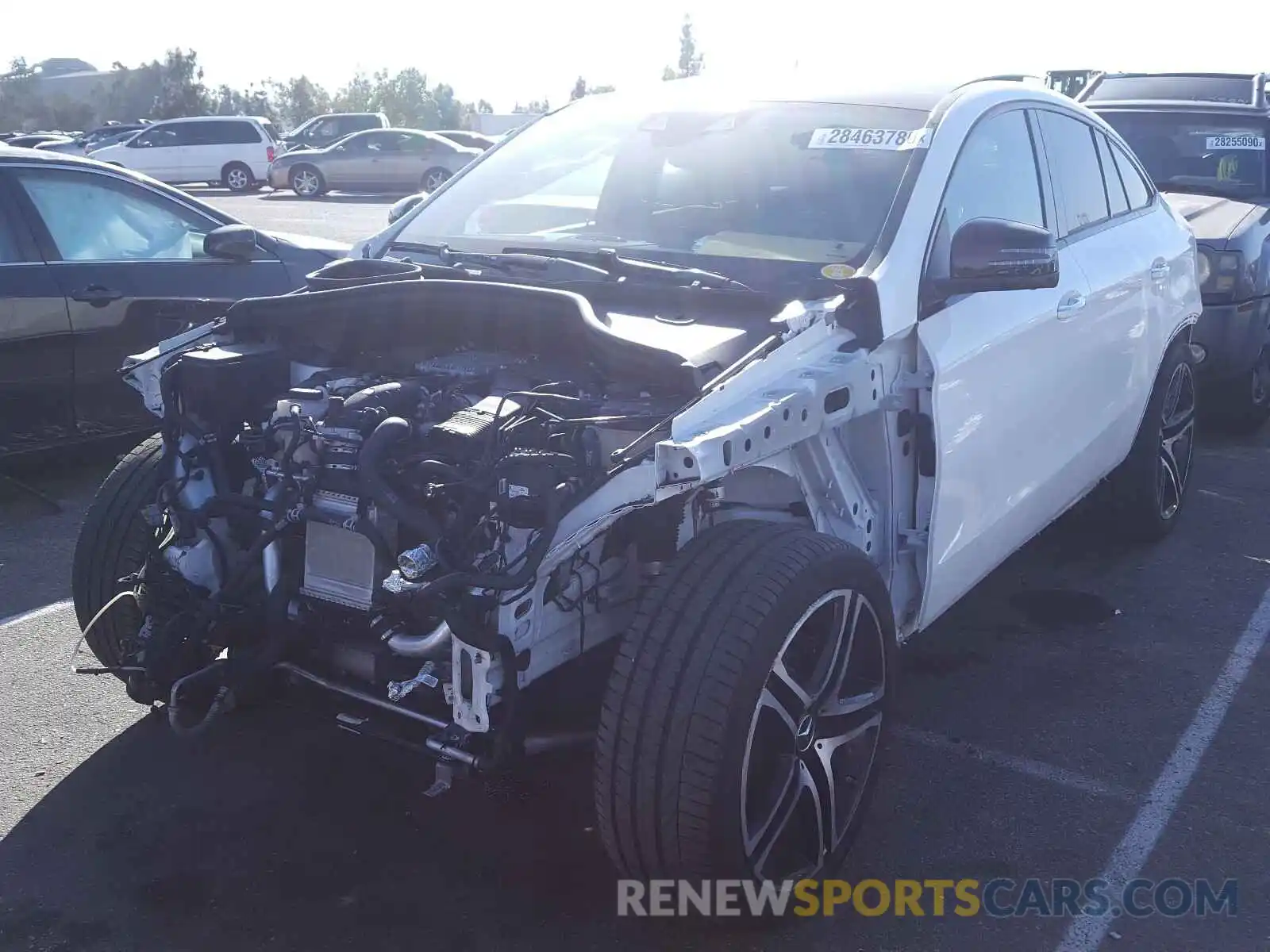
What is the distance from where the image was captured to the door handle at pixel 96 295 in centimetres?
593

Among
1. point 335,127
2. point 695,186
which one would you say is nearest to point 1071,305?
point 695,186

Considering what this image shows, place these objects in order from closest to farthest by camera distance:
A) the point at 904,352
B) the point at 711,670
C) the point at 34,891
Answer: the point at 711,670 < the point at 34,891 < the point at 904,352

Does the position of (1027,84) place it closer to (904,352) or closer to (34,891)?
(904,352)

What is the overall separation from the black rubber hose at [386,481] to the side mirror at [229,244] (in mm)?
1982

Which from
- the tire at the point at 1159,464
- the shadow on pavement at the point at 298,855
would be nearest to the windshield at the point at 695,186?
the shadow on pavement at the point at 298,855

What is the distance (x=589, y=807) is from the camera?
3467mm

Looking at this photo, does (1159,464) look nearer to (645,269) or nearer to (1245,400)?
(1245,400)

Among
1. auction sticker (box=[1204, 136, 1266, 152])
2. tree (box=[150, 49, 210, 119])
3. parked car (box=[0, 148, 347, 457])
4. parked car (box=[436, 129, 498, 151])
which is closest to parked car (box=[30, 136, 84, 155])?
parked car (box=[436, 129, 498, 151])

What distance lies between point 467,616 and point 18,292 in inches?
165

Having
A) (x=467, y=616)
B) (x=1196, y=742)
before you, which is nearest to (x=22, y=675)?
(x=467, y=616)

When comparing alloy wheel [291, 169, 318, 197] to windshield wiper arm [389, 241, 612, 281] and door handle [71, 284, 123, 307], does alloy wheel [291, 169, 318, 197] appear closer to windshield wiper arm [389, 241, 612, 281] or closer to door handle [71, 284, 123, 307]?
door handle [71, 284, 123, 307]

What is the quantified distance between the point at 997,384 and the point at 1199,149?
5.62m

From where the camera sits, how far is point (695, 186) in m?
3.95

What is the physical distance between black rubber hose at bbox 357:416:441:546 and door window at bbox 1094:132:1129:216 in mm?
3282
